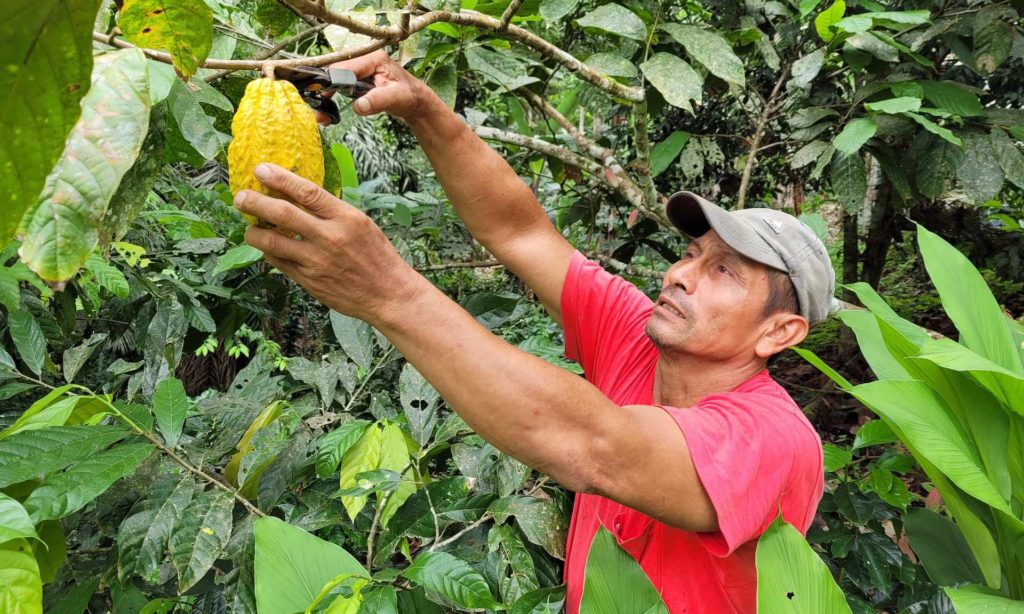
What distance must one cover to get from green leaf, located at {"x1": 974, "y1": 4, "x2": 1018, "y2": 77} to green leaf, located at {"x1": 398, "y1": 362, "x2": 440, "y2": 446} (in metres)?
1.83

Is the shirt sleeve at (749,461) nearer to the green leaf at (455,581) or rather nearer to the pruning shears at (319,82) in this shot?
the green leaf at (455,581)

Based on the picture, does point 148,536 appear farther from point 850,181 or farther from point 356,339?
point 850,181

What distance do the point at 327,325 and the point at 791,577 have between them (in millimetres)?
1406

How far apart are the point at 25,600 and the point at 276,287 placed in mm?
1270

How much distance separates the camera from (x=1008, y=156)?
1.95 metres

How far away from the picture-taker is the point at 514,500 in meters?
1.18

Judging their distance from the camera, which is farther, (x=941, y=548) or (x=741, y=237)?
(x=941, y=548)

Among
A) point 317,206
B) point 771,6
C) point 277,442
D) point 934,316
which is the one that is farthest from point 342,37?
point 934,316

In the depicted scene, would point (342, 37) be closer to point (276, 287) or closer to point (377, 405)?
point (377, 405)

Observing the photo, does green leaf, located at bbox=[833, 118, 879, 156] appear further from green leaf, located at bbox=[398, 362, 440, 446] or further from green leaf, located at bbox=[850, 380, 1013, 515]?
green leaf, located at bbox=[398, 362, 440, 446]

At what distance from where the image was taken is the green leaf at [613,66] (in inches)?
67.8

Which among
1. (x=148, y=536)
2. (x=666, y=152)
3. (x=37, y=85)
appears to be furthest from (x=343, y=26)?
(x=666, y=152)

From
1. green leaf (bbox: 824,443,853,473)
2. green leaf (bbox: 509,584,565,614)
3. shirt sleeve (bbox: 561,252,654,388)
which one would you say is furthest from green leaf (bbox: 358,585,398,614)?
green leaf (bbox: 824,443,853,473)

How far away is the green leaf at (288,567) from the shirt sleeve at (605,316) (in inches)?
30.1
